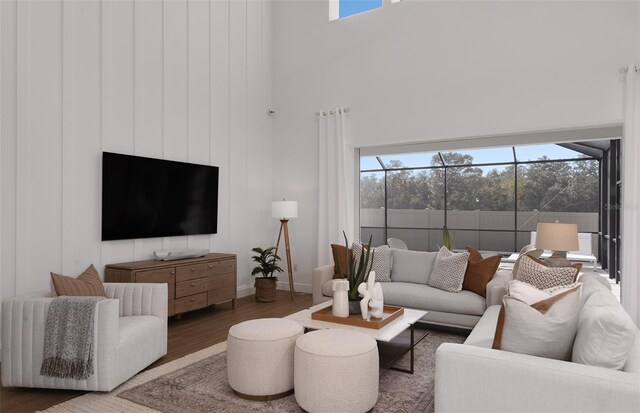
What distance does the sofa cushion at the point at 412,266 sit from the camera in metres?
4.57

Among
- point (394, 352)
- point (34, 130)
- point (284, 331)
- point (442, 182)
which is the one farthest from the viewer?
point (442, 182)

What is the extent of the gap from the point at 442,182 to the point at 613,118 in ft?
7.52

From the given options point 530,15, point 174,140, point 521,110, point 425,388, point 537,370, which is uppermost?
point 530,15

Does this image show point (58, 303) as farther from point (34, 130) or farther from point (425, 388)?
point (425, 388)

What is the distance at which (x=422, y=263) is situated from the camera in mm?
4613

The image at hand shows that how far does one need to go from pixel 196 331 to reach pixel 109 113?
2.42 m

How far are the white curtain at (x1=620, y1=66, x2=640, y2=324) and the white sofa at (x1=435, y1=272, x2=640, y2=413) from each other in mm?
2958

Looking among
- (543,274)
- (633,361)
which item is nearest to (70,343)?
(633,361)

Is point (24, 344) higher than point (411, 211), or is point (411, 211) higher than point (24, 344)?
point (411, 211)

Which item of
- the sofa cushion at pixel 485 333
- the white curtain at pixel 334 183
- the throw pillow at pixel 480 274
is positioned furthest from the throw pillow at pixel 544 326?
the white curtain at pixel 334 183

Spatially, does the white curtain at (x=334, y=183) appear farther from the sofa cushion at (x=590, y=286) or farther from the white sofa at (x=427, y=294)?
the sofa cushion at (x=590, y=286)

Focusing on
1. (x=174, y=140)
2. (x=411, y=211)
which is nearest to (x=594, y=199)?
(x=411, y=211)

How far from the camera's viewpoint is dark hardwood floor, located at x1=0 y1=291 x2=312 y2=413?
2641 mm

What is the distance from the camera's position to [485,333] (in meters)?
2.65
